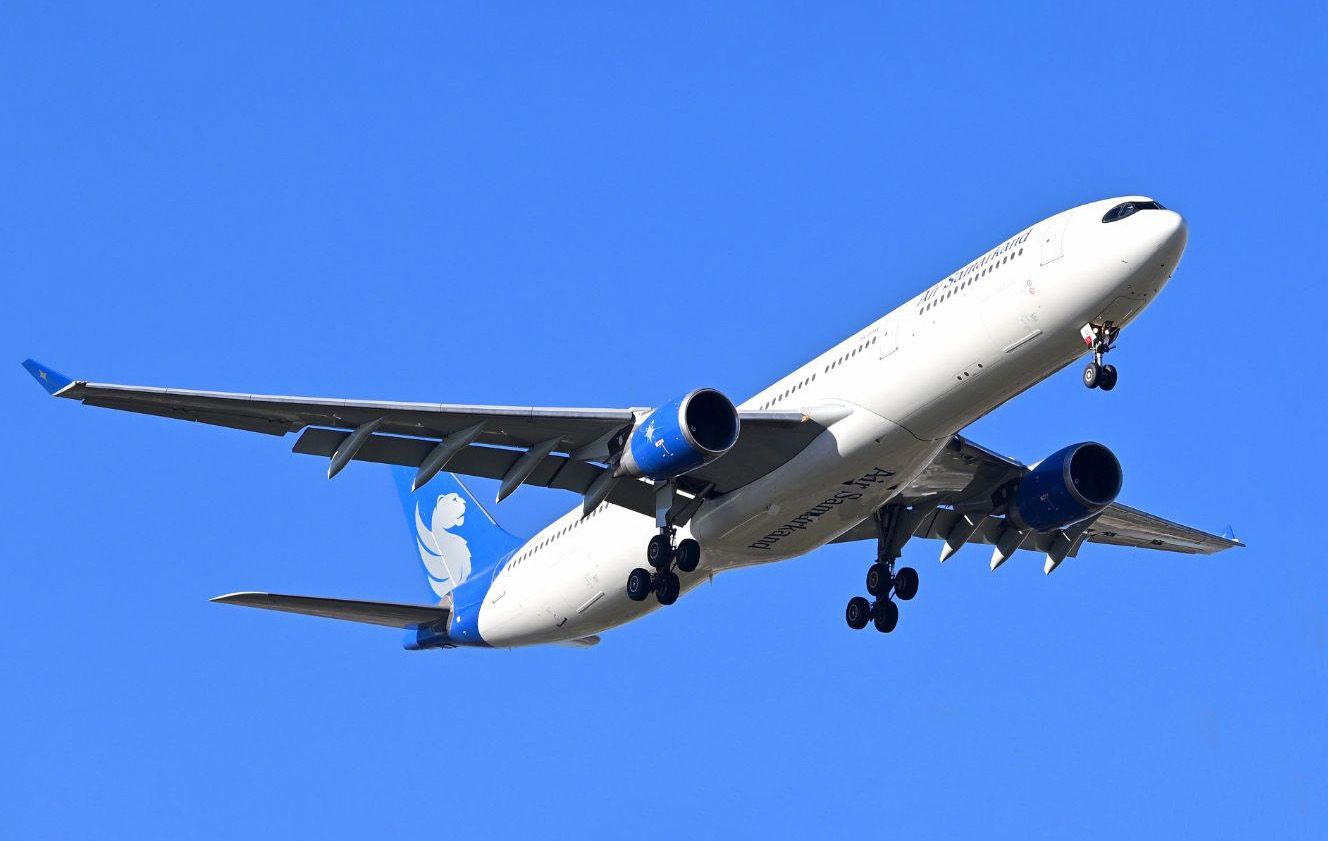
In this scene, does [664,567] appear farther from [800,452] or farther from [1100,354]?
[1100,354]

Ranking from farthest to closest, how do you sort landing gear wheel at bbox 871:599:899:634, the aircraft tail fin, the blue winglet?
1. the aircraft tail fin
2. landing gear wheel at bbox 871:599:899:634
3. the blue winglet

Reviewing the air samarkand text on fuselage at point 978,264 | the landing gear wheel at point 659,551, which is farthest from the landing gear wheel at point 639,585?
the air samarkand text on fuselage at point 978,264

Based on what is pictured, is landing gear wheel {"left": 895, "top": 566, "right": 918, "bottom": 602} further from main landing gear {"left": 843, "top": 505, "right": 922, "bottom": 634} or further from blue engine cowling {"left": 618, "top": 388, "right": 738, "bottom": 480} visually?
blue engine cowling {"left": 618, "top": 388, "right": 738, "bottom": 480}

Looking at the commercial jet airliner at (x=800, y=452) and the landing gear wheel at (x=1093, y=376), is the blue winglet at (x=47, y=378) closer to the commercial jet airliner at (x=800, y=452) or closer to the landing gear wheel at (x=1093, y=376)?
the commercial jet airliner at (x=800, y=452)

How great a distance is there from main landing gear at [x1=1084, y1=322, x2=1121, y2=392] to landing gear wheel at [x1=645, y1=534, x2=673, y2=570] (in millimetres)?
8353

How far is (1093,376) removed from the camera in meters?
27.5

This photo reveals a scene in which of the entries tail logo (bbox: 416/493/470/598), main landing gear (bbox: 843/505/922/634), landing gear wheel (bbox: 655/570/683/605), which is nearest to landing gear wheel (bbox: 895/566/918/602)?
main landing gear (bbox: 843/505/922/634)

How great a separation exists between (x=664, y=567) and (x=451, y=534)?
398 inches

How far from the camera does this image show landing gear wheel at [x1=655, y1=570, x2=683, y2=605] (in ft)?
107

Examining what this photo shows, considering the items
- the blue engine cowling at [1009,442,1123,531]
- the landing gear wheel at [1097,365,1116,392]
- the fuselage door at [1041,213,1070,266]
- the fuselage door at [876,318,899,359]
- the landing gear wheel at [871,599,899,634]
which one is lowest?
the landing gear wheel at [871,599,899,634]

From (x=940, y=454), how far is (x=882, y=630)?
4.31 metres

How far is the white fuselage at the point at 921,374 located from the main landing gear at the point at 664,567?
32 cm

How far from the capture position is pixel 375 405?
29547mm

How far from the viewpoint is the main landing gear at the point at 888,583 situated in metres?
35.1
